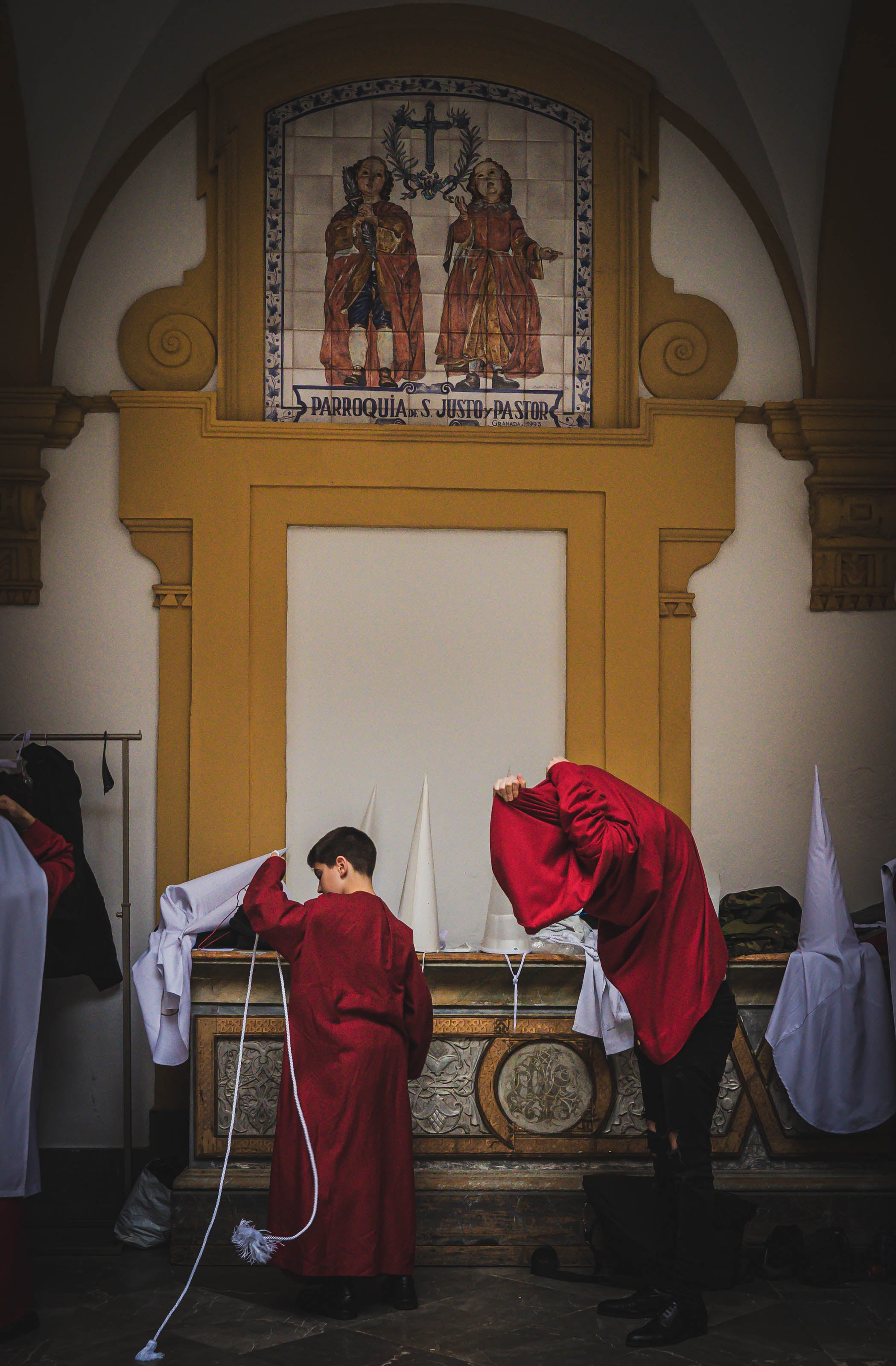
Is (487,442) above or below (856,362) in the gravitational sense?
below

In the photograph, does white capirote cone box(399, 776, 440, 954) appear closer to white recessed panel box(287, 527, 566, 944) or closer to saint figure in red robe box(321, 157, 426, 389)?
white recessed panel box(287, 527, 566, 944)

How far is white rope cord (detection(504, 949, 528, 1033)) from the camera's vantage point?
4809 mm

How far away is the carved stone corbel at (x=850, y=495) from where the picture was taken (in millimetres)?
5824

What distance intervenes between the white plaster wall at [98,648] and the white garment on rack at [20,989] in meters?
1.39

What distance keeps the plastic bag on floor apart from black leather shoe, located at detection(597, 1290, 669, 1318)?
5.68 ft

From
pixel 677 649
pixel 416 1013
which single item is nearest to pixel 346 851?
pixel 416 1013

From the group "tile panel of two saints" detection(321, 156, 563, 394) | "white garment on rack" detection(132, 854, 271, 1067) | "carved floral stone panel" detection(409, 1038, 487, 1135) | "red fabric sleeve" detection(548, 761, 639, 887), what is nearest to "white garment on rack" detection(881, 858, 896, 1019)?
"red fabric sleeve" detection(548, 761, 639, 887)

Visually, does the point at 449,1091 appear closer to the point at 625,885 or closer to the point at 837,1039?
the point at 625,885

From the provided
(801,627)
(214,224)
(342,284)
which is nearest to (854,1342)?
(801,627)

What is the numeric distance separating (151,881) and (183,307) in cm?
258

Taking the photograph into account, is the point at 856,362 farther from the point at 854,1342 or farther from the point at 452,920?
the point at 854,1342

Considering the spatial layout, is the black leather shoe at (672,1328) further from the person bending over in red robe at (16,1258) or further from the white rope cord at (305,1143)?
the person bending over in red robe at (16,1258)

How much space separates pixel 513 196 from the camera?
236 inches

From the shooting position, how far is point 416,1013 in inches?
171
